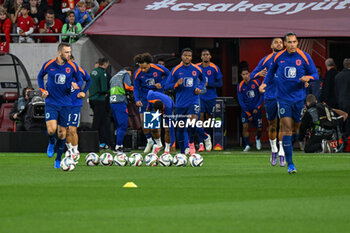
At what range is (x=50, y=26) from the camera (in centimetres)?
2848

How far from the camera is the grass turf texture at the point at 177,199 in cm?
884

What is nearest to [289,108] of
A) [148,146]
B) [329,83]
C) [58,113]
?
[58,113]

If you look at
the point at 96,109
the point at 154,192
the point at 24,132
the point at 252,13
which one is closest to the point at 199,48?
the point at 252,13

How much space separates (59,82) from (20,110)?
7.93 meters

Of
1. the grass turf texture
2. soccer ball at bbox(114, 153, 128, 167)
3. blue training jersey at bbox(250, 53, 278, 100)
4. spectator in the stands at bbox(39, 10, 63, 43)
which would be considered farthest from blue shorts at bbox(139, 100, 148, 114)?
spectator in the stands at bbox(39, 10, 63, 43)

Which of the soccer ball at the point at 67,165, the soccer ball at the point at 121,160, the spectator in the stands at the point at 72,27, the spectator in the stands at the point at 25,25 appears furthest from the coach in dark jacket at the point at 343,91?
the soccer ball at the point at 67,165

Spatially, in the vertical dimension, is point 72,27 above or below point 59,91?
above

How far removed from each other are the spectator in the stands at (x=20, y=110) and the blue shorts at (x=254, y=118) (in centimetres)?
593

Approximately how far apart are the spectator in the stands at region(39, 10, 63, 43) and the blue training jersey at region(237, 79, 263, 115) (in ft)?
20.9

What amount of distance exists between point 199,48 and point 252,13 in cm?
387

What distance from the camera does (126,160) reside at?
1808 cm

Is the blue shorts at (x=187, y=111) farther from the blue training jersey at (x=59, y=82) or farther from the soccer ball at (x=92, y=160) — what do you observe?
the blue training jersey at (x=59, y=82)

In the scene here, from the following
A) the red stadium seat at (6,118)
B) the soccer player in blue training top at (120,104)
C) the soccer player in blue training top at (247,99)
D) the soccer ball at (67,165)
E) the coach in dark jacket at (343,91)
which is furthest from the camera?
the red stadium seat at (6,118)

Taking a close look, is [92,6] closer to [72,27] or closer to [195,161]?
[72,27]
